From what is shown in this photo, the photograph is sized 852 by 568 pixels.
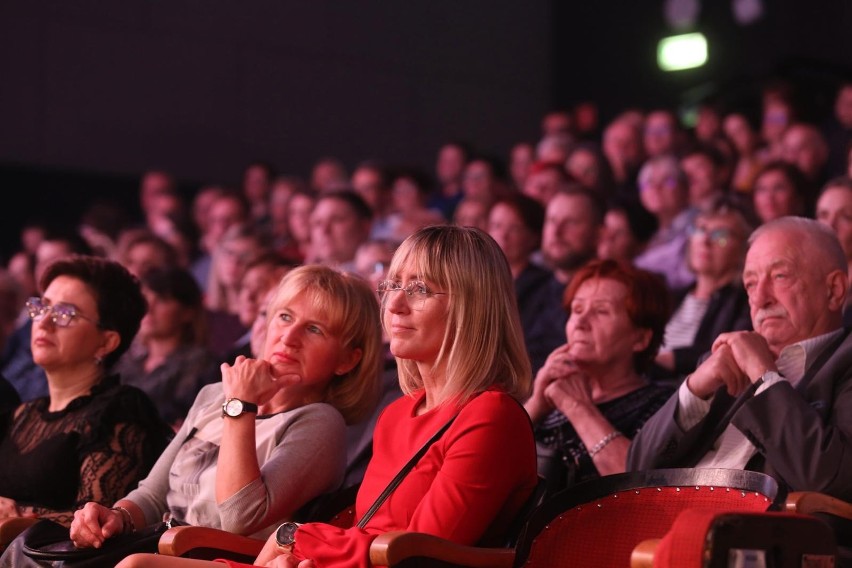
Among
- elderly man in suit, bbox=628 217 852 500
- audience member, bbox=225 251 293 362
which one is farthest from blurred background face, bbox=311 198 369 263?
elderly man in suit, bbox=628 217 852 500

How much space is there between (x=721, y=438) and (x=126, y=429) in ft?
5.19

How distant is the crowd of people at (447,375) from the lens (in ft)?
8.46

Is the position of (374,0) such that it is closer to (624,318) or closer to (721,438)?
(624,318)

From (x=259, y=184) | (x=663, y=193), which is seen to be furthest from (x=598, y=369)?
(x=259, y=184)

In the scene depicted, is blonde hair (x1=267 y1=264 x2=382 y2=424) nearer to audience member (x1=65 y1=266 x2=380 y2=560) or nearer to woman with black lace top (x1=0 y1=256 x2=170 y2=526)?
audience member (x1=65 y1=266 x2=380 y2=560)

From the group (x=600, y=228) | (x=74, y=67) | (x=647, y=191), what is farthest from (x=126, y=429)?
(x=74, y=67)

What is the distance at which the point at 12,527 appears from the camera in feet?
9.94

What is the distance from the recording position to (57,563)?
8.98 feet

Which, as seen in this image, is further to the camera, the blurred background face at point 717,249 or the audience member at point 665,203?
the audience member at point 665,203

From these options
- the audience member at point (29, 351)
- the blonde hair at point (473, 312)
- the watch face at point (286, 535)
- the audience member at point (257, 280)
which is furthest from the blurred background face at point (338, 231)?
the watch face at point (286, 535)

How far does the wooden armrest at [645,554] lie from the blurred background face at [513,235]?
9.63ft

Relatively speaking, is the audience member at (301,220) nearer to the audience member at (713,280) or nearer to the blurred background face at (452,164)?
the blurred background face at (452,164)

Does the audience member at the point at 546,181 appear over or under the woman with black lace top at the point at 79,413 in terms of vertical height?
over

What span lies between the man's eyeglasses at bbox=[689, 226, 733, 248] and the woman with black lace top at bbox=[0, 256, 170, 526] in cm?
225
